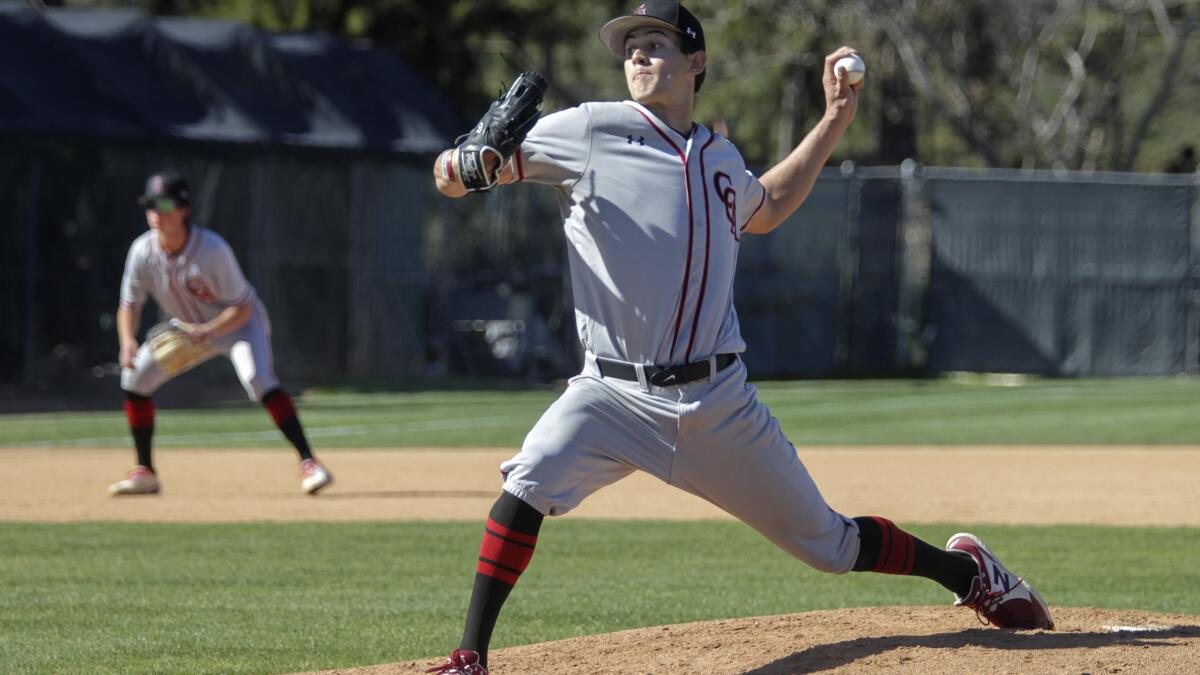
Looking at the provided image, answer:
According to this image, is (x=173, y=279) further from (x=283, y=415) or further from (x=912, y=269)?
(x=912, y=269)

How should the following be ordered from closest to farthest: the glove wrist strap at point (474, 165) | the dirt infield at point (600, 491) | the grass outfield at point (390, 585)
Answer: the glove wrist strap at point (474, 165) → the grass outfield at point (390, 585) → the dirt infield at point (600, 491)

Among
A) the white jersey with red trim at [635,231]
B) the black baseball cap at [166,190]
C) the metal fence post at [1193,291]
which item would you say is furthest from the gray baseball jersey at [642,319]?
the metal fence post at [1193,291]

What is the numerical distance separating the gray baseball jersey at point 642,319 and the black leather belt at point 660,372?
2 cm

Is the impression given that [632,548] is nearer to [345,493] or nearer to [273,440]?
[345,493]

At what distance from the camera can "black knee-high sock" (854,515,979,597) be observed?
5086 millimetres

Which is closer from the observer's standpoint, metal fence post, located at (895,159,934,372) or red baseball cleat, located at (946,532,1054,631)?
red baseball cleat, located at (946,532,1054,631)

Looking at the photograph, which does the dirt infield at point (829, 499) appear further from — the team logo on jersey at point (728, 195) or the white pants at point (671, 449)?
the team logo on jersey at point (728, 195)

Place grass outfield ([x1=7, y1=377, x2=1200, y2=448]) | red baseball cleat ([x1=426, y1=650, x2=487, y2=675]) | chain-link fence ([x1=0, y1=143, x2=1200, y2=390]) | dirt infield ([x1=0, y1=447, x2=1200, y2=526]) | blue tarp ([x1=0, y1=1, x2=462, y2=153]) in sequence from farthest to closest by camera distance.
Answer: chain-link fence ([x1=0, y1=143, x2=1200, y2=390])
blue tarp ([x1=0, y1=1, x2=462, y2=153])
grass outfield ([x1=7, y1=377, x2=1200, y2=448])
dirt infield ([x1=0, y1=447, x2=1200, y2=526])
red baseball cleat ([x1=426, y1=650, x2=487, y2=675])

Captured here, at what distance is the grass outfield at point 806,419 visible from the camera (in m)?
15.2

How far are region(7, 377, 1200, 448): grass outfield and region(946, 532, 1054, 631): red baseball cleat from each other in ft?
30.8

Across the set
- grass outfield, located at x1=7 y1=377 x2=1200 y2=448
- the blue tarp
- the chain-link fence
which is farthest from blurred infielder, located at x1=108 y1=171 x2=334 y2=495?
the chain-link fence

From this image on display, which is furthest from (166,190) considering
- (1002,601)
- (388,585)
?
(1002,601)

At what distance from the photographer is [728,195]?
4828 mm

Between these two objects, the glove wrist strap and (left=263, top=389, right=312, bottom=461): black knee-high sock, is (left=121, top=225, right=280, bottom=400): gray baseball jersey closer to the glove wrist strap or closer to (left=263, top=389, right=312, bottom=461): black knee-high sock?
(left=263, top=389, right=312, bottom=461): black knee-high sock
